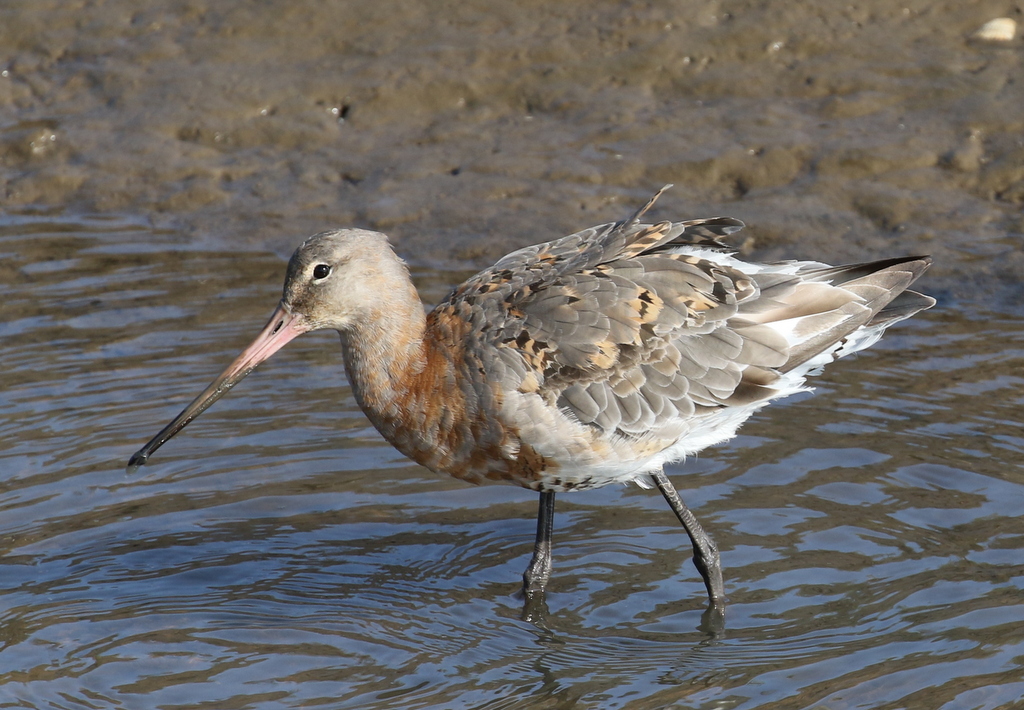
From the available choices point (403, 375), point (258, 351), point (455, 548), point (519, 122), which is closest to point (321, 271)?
point (258, 351)

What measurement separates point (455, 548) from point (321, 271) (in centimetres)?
154

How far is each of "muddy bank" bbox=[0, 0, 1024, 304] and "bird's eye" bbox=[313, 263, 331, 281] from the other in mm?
3264

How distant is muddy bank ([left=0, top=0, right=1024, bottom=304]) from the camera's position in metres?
9.14

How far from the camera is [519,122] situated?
10047mm

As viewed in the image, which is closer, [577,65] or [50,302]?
[50,302]

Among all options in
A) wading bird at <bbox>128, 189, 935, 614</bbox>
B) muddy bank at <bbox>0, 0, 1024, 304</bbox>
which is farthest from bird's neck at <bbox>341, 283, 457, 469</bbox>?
muddy bank at <bbox>0, 0, 1024, 304</bbox>

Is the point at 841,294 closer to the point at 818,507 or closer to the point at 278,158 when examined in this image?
the point at 818,507

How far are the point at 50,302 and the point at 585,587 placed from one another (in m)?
A: 4.21

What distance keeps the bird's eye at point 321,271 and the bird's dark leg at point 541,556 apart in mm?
1364

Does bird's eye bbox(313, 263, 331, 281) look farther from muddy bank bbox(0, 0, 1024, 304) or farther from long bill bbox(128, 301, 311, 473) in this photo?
muddy bank bbox(0, 0, 1024, 304)

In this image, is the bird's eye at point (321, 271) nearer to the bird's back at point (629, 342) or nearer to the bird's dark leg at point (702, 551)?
the bird's back at point (629, 342)

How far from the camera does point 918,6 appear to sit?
10.2 metres

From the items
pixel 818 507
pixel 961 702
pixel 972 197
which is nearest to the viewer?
pixel 961 702

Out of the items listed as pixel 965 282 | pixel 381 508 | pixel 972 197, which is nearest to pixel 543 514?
pixel 381 508
